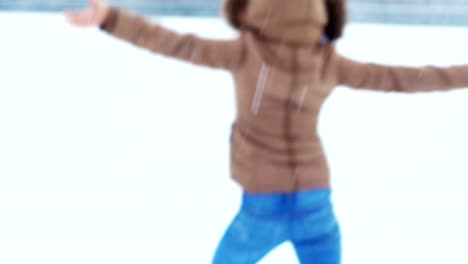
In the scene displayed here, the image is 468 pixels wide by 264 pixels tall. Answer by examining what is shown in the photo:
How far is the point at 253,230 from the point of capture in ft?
2.38

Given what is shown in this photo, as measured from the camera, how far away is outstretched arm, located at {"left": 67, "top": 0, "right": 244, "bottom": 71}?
64 centimetres

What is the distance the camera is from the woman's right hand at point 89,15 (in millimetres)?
629

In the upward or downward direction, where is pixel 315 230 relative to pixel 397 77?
downward

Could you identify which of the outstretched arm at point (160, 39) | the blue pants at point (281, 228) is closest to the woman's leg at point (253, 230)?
the blue pants at point (281, 228)

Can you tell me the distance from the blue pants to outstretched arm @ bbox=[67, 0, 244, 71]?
0.58 ft

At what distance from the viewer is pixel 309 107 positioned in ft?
2.41

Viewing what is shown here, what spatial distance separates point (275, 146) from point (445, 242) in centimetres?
57

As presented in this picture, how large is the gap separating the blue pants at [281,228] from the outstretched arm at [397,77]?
15 centimetres

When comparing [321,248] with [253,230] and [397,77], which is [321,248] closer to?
[253,230]

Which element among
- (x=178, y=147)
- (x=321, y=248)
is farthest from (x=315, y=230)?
(x=178, y=147)

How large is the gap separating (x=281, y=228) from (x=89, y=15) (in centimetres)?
34

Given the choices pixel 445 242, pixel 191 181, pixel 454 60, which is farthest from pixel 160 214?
pixel 454 60

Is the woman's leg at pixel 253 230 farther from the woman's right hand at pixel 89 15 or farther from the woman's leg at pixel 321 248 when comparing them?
the woman's right hand at pixel 89 15

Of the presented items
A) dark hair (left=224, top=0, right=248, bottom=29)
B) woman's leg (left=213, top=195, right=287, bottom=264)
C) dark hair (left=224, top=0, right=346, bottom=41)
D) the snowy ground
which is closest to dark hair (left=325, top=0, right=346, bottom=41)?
dark hair (left=224, top=0, right=346, bottom=41)
